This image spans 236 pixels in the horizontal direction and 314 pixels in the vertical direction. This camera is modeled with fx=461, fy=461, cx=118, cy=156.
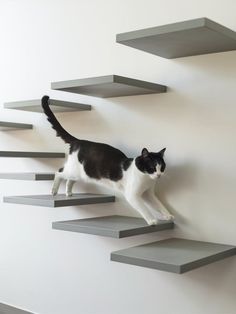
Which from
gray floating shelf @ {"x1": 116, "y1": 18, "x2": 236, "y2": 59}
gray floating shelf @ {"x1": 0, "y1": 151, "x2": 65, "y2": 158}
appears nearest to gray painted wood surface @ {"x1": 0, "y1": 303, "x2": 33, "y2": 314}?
gray floating shelf @ {"x1": 0, "y1": 151, "x2": 65, "y2": 158}

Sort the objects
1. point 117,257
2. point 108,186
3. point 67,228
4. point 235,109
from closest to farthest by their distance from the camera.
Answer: point 117,257 → point 235,109 → point 67,228 → point 108,186

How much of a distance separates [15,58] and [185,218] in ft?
4.60

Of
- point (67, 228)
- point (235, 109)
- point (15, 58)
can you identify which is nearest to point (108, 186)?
point (67, 228)

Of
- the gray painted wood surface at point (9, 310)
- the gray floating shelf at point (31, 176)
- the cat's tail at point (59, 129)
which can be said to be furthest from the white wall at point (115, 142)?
the gray floating shelf at point (31, 176)

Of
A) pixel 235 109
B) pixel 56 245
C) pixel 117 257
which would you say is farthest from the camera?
pixel 56 245

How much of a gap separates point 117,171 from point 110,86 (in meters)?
0.38

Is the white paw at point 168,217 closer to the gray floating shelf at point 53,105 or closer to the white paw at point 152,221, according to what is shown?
the white paw at point 152,221

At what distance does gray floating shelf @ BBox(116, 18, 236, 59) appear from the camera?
1.58m

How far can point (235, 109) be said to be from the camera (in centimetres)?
187

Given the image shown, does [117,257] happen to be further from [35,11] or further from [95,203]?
[35,11]

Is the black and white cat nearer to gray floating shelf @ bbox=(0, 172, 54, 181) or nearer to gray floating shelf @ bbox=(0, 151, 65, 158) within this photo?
gray floating shelf @ bbox=(0, 172, 54, 181)

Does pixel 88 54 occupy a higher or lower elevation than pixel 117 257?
higher

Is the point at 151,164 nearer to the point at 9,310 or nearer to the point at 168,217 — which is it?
the point at 168,217

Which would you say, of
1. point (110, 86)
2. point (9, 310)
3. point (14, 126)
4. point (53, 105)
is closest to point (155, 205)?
point (110, 86)
